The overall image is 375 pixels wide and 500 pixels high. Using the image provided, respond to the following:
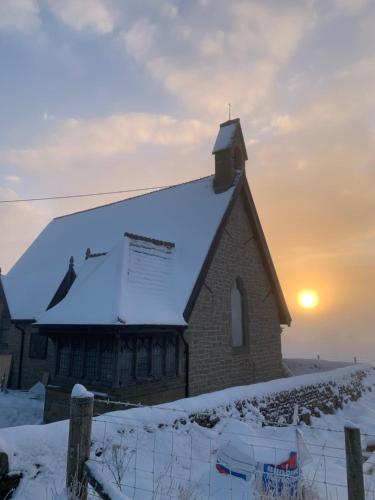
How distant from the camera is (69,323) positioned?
1122 cm

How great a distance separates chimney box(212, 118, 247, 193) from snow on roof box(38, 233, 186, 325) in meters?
4.51

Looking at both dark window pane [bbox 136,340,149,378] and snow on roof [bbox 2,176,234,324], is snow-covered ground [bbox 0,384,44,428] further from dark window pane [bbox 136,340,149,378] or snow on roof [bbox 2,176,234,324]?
dark window pane [bbox 136,340,149,378]

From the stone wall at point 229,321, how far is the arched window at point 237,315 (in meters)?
0.22

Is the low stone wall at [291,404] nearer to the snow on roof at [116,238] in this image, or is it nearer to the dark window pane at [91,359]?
the snow on roof at [116,238]

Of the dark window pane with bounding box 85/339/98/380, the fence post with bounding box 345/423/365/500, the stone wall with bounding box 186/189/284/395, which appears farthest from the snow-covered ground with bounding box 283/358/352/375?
the fence post with bounding box 345/423/365/500

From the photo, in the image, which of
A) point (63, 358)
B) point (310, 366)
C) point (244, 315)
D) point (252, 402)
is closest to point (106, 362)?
point (63, 358)

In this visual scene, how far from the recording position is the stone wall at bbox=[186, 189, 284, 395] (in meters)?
13.4

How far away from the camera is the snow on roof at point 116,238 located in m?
13.9

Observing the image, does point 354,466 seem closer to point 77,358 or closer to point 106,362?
point 106,362

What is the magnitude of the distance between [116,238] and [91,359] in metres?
7.35

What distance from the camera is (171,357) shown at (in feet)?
40.3

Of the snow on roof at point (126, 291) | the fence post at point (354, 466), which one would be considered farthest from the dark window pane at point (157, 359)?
the fence post at point (354, 466)

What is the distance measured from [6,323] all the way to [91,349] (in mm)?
10406

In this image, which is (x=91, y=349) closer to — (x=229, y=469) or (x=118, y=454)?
(x=118, y=454)
